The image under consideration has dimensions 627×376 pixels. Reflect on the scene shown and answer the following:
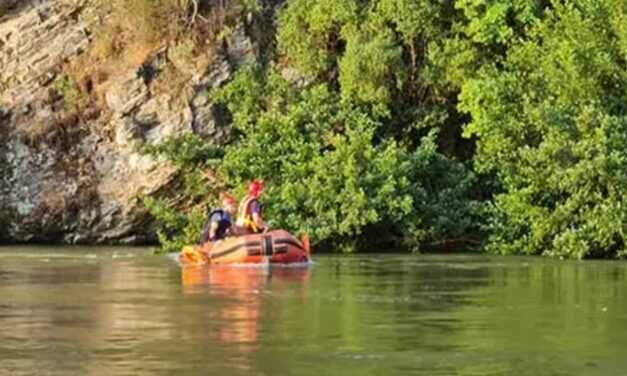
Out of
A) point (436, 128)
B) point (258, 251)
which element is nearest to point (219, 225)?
point (258, 251)

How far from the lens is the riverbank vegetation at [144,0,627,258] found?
34.4 metres

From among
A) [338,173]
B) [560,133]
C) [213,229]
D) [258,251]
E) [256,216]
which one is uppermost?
[560,133]

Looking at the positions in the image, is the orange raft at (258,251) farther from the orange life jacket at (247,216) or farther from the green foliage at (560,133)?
the green foliage at (560,133)

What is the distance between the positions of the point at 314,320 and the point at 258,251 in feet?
36.8

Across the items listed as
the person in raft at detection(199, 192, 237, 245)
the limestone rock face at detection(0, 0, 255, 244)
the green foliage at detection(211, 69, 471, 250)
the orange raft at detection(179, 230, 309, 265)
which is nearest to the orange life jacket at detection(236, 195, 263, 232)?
the person in raft at detection(199, 192, 237, 245)

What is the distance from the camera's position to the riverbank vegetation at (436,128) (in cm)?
3441

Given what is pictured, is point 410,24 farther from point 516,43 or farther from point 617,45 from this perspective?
point 617,45

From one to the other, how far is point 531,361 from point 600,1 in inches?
918

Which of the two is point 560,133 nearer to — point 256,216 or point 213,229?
point 256,216

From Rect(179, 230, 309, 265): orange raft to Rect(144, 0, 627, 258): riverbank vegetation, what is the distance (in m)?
5.17

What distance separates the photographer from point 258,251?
28.9 metres

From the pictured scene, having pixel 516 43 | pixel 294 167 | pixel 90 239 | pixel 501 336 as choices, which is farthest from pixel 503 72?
pixel 501 336

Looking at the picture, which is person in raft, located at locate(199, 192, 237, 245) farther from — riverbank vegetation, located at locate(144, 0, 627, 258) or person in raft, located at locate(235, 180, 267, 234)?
riverbank vegetation, located at locate(144, 0, 627, 258)

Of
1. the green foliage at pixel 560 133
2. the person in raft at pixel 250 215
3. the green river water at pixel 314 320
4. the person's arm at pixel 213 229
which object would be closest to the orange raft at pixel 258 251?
the green river water at pixel 314 320
